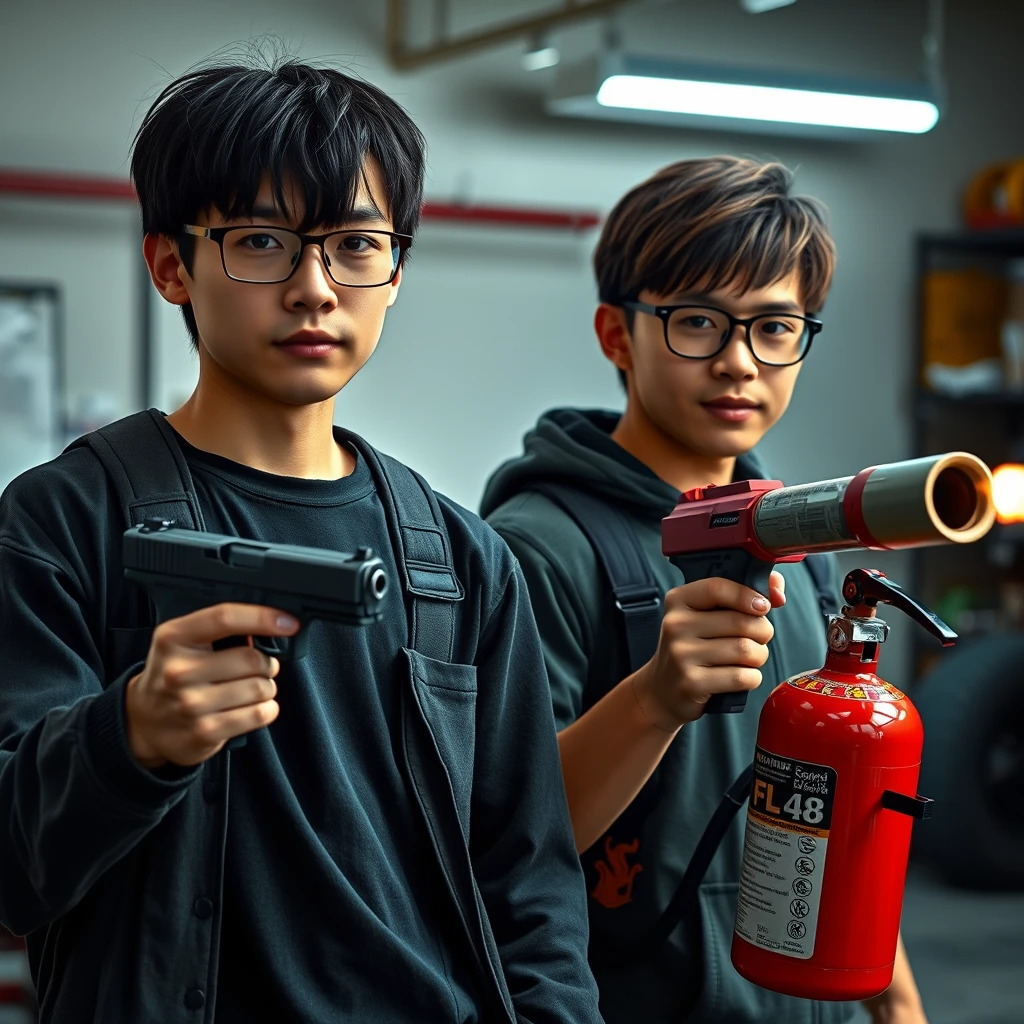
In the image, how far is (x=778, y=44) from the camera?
18.6ft

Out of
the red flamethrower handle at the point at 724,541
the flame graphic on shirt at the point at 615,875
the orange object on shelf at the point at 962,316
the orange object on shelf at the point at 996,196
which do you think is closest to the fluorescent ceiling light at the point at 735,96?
the orange object on shelf at the point at 996,196

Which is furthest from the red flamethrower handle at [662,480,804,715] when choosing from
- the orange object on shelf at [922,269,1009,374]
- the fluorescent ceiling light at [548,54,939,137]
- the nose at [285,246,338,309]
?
the orange object on shelf at [922,269,1009,374]

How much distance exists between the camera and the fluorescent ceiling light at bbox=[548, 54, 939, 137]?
13.9 ft

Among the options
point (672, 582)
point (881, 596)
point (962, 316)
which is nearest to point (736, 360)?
point (672, 582)

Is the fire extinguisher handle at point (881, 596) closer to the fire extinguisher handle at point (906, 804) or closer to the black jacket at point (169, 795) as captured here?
the fire extinguisher handle at point (906, 804)

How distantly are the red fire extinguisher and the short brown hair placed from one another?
45 cm

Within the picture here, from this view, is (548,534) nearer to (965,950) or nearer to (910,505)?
(910,505)

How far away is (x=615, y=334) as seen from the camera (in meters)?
1.72

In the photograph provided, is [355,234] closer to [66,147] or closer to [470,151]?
[66,147]

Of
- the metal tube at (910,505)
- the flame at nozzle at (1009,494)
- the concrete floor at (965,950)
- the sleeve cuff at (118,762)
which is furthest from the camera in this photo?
the concrete floor at (965,950)

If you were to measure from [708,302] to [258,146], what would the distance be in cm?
63

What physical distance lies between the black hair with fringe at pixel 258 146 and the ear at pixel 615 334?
494 millimetres

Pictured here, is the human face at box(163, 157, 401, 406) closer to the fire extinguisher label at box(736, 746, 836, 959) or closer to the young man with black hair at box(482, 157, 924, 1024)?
the young man with black hair at box(482, 157, 924, 1024)

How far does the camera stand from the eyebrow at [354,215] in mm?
1147
